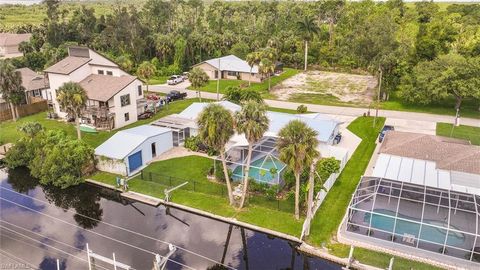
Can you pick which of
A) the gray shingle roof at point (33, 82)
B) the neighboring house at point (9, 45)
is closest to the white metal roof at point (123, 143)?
the gray shingle roof at point (33, 82)

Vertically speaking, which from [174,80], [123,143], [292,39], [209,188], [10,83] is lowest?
[209,188]

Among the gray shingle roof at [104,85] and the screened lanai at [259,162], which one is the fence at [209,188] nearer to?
the screened lanai at [259,162]

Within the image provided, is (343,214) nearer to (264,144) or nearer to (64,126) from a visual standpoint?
(264,144)

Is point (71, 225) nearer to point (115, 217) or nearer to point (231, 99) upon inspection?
point (115, 217)

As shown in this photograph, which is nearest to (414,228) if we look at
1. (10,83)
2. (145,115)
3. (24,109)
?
(145,115)

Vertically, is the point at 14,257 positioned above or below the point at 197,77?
below

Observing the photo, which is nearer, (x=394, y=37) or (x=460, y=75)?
(x=460, y=75)

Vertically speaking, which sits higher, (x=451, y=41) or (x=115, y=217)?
(x=451, y=41)

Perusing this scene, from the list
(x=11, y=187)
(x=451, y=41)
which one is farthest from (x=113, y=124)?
(x=451, y=41)
